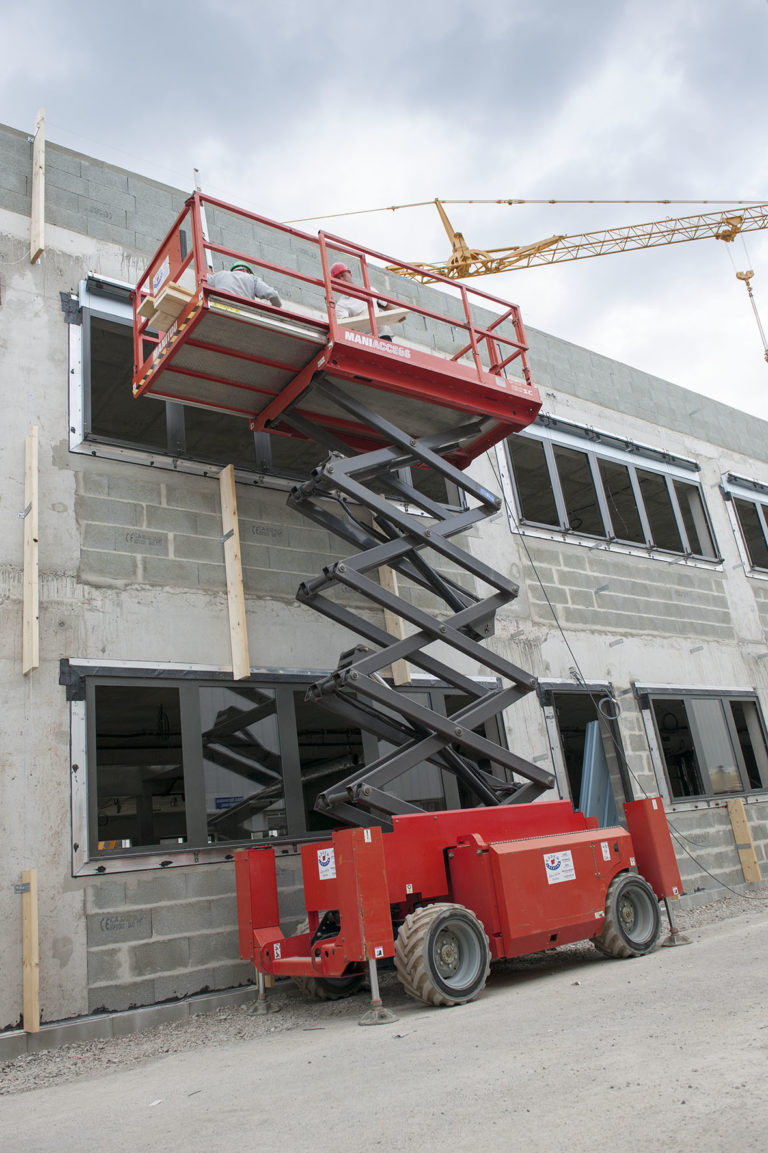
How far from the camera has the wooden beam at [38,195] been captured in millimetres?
8328

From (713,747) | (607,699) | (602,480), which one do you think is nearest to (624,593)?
(607,699)

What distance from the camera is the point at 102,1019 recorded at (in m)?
6.50

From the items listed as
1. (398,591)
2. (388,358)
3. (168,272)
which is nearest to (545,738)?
(398,591)

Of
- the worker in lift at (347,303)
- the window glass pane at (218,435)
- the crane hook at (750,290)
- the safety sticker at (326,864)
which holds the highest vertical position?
the crane hook at (750,290)

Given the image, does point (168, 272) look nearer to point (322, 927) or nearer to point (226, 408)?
point (226, 408)

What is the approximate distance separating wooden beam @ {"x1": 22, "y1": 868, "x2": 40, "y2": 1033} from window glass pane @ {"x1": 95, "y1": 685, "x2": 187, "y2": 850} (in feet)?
20.8

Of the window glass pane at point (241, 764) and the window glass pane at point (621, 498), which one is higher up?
the window glass pane at point (621, 498)

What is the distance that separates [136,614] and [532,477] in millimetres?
9403

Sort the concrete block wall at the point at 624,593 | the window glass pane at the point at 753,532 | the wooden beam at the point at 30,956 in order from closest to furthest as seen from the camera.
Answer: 1. the wooden beam at the point at 30,956
2. the concrete block wall at the point at 624,593
3. the window glass pane at the point at 753,532

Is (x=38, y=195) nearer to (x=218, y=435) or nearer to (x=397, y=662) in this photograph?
(x=218, y=435)

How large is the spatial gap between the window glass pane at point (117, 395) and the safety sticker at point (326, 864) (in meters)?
4.72

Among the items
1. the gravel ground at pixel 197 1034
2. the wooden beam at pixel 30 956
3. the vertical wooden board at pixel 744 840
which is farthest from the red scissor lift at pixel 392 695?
the vertical wooden board at pixel 744 840

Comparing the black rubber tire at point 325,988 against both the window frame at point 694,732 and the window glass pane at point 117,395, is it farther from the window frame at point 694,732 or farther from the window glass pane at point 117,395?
the window frame at point 694,732

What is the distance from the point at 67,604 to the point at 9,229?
11.9 ft
